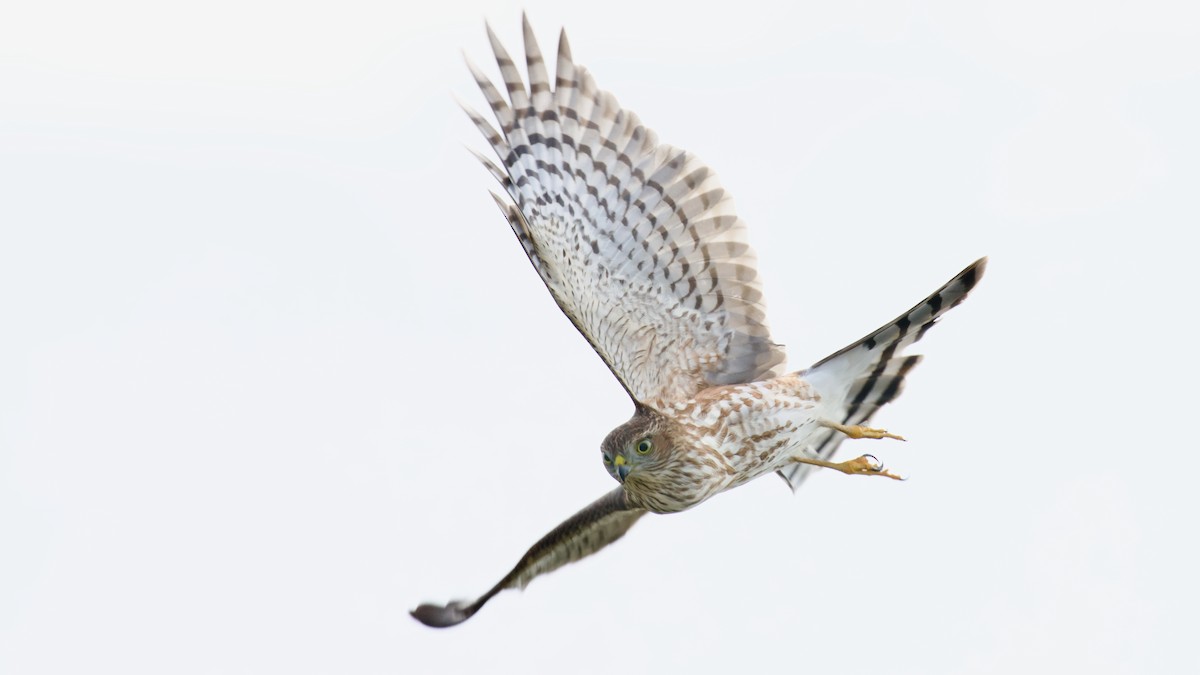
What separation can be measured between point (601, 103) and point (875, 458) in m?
2.60

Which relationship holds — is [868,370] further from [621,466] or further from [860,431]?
[621,466]

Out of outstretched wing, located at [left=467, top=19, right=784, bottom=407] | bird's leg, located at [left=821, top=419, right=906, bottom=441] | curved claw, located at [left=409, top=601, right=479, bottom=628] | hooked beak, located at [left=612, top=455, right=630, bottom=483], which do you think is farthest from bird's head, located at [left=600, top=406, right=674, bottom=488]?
curved claw, located at [left=409, top=601, right=479, bottom=628]

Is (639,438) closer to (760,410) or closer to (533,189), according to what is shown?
(760,410)

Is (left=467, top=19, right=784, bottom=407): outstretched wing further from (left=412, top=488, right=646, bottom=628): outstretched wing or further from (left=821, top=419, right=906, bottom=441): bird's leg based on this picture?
(left=412, top=488, right=646, bottom=628): outstretched wing

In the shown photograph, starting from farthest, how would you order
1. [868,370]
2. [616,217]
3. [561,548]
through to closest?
[561,548]
[868,370]
[616,217]

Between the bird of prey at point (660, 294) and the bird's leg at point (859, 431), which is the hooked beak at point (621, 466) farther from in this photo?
the bird's leg at point (859, 431)

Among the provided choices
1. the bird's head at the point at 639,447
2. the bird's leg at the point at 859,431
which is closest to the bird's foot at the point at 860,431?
the bird's leg at the point at 859,431

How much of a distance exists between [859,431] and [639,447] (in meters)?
1.35

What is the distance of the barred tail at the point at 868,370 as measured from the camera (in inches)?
413

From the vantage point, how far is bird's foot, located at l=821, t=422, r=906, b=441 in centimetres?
1048

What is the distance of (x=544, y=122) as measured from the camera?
33.3 ft

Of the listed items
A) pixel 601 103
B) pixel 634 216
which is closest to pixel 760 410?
pixel 634 216

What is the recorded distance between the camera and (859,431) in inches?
415

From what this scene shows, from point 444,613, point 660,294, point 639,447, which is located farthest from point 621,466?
point 444,613
